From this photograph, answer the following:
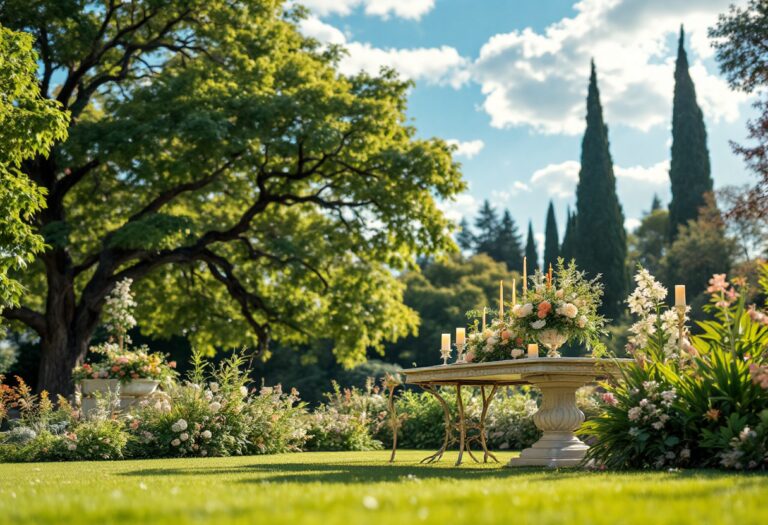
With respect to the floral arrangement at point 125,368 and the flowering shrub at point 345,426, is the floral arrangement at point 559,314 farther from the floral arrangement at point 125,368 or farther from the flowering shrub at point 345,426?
the floral arrangement at point 125,368

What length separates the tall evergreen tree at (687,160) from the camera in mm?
37781

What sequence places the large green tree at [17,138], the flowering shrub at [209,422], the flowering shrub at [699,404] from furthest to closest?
the flowering shrub at [209,422]
the large green tree at [17,138]
the flowering shrub at [699,404]

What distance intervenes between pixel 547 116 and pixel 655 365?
967 inches

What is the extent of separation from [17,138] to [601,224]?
30.4 meters

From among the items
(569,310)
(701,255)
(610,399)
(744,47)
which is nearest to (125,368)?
(569,310)

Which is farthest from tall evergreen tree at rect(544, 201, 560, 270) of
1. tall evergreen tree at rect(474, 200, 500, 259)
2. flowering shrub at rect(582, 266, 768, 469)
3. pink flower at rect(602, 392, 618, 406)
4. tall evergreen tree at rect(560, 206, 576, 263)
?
pink flower at rect(602, 392, 618, 406)

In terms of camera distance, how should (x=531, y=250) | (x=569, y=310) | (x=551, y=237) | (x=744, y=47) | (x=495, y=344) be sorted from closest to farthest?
(x=569, y=310)
(x=495, y=344)
(x=744, y=47)
(x=551, y=237)
(x=531, y=250)

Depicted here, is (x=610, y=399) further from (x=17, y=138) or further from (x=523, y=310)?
(x=17, y=138)

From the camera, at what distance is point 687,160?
37.8 meters

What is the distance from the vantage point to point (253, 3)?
61.6 ft

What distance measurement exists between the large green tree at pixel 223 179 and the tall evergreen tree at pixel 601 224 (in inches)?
766

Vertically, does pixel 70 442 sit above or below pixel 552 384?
below

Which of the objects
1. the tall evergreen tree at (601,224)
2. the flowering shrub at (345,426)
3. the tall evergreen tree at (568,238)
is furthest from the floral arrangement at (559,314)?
the tall evergreen tree at (568,238)

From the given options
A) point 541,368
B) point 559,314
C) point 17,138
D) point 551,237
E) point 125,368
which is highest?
point 551,237
